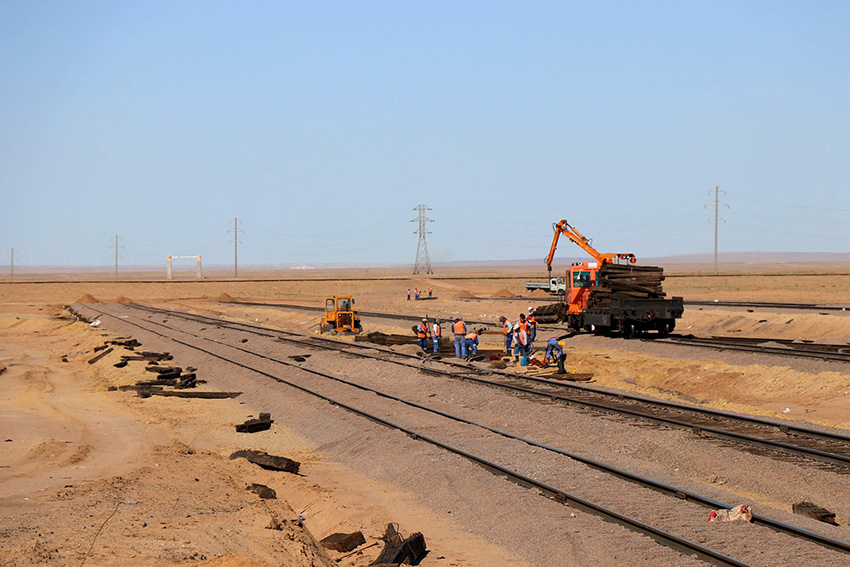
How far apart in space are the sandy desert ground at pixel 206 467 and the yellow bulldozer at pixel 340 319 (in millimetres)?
7886

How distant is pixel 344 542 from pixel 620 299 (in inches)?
999

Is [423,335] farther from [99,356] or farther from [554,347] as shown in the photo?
[99,356]

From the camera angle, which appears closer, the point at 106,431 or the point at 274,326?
the point at 106,431

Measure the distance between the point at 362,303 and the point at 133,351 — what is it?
4147 centimetres

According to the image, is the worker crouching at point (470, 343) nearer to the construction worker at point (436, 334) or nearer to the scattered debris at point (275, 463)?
the construction worker at point (436, 334)

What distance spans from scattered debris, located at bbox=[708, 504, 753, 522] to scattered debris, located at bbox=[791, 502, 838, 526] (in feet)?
3.81

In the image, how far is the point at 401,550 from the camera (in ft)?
32.6

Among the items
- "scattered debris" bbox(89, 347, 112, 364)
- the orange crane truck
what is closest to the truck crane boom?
the orange crane truck

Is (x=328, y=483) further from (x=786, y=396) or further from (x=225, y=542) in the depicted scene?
(x=786, y=396)

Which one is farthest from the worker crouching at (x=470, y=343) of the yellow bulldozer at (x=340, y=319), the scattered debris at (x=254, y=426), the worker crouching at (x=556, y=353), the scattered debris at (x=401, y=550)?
the scattered debris at (x=401, y=550)

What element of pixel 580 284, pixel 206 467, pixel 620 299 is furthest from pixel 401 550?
pixel 580 284

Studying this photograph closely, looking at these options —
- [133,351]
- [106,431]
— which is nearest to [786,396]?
[106,431]

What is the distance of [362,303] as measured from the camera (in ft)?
256

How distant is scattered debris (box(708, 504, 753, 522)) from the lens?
1076cm
